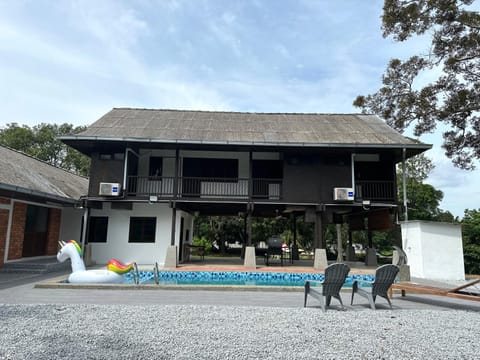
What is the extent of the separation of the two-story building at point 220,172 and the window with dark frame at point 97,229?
41 millimetres

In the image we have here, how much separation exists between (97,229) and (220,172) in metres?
5.58

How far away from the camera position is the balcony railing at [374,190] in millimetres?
12145

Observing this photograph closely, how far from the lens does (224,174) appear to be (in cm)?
1285

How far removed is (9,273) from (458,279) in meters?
14.0

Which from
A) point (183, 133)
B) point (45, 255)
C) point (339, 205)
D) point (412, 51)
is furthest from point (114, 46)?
point (412, 51)

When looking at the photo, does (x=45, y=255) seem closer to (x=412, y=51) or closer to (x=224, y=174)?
(x=224, y=174)

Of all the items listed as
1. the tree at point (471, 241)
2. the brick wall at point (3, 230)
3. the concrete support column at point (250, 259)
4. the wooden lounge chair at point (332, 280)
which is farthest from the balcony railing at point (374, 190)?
the brick wall at point (3, 230)

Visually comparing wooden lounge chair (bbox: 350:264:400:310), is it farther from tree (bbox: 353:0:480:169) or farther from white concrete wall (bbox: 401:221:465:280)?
tree (bbox: 353:0:480:169)

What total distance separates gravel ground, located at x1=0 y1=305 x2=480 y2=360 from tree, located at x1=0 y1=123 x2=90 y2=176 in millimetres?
27800

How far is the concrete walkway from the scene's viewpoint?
557 cm

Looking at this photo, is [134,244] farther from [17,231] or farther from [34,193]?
[34,193]

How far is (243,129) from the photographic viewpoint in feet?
41.6

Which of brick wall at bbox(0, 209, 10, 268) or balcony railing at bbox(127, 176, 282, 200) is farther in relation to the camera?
balcony railing at bbox(127, 176, 282, 200)

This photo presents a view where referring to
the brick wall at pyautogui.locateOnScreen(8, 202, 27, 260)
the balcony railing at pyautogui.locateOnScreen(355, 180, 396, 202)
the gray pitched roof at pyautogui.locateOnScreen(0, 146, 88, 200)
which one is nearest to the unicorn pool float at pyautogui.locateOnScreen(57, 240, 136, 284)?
the gray pitched roof at pyautogui.locateOnScreen(0, 146, 88, 200)
